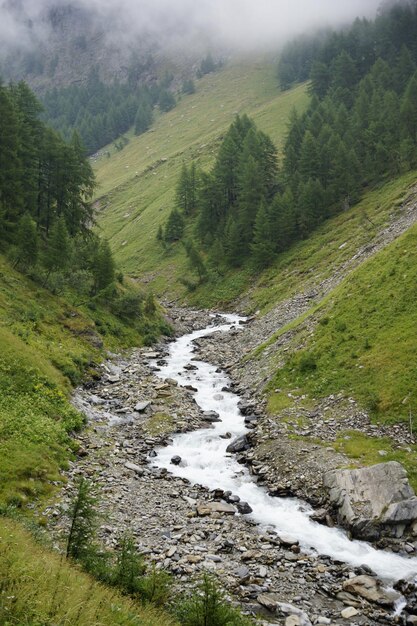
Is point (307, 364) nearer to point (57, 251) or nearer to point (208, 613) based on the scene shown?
point (208, 613)

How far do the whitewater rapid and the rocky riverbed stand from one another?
0.61m

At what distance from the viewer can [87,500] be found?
1395 centimetres

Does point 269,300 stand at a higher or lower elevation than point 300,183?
lower

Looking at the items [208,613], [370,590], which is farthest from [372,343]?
[208,613]

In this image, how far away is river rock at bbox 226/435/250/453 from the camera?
27.5m

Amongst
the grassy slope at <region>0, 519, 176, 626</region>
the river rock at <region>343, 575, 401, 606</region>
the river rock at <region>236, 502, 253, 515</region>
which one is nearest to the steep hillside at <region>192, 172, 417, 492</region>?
the river rock at <region>236, 502, 253, 515</region>

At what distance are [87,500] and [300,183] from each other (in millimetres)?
80425

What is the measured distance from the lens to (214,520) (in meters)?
20.2

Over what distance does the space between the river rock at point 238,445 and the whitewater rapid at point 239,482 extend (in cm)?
49

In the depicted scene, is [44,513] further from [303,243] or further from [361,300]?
[303,243]

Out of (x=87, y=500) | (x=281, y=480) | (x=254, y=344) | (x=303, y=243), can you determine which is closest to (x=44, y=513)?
(x=87, y=500)

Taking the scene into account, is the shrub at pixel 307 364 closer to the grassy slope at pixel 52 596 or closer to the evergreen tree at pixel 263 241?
the grassy slope at pixel 52 596

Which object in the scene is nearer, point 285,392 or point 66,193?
point 285,392

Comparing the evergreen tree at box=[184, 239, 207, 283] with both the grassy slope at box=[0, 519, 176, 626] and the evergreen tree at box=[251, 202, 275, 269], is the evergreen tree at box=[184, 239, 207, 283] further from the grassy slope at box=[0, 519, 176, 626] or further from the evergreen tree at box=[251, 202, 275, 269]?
the grassy slope at box=[0, 519, 176, 626]
